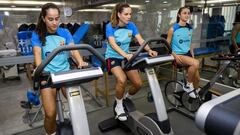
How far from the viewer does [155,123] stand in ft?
6.66

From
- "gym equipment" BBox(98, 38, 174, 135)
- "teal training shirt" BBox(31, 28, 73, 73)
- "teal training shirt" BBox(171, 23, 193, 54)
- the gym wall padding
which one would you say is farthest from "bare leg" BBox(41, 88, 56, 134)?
"teal training shirt" BBox(171, 23, 193, 54)

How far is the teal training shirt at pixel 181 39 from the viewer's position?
291 centimetres

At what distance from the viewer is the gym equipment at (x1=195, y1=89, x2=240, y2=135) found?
62 centimetres

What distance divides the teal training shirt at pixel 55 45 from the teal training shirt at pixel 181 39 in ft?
5.46

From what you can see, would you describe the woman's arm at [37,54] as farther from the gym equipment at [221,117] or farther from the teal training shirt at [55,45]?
the gym equipment at [221,117]

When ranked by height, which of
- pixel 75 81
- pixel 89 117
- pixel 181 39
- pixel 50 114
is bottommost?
pixel 89 117

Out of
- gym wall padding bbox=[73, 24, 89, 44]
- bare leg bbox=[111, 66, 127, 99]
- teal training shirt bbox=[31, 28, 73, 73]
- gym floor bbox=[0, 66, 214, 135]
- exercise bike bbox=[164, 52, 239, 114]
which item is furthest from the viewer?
gym wall padding bbox=[73, 24, 89, 44]

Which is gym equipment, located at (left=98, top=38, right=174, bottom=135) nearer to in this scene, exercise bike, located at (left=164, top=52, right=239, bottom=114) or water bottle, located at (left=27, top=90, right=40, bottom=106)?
exercise bike, located at (left=164, top=52, right=239, bottom=114)

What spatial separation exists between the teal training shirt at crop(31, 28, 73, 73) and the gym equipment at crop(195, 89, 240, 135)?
159 centimetres

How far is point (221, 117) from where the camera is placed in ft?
2.12

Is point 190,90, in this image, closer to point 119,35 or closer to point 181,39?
point 181,39

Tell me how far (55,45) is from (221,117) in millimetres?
1695

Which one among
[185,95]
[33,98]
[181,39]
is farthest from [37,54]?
[185,95]

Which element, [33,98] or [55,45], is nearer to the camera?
[55,45]
